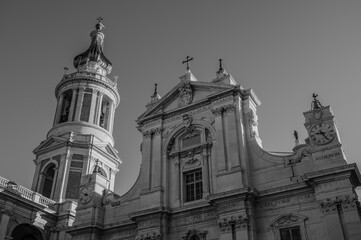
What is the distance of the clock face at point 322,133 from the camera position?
18188 millimetres

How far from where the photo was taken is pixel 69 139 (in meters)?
32.6

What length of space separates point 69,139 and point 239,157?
55.3 ft

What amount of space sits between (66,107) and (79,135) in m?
4.69

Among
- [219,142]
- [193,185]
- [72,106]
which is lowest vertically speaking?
A: [193,185]

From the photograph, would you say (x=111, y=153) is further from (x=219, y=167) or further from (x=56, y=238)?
(x=219, y=167)

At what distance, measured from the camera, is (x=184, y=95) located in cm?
2462

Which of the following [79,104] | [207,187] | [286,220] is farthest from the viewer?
[79,104]

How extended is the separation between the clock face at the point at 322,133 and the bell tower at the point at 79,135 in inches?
637

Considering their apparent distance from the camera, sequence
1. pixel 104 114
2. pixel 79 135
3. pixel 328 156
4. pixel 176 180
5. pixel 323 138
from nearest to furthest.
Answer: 1. pixel 328 156
2. pixel 323 138
3. pixel 176 180
4. pixel 79 135
5. pixel 104 114

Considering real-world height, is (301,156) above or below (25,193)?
below

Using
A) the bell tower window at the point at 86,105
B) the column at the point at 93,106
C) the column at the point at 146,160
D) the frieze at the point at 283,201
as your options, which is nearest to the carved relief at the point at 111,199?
the column at the point at 146,160

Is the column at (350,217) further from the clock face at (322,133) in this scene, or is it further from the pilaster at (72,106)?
the pilaster at (72,106)

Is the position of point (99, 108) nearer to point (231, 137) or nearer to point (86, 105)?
point (86, 105)

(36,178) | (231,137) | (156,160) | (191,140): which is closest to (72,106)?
(36,178)
